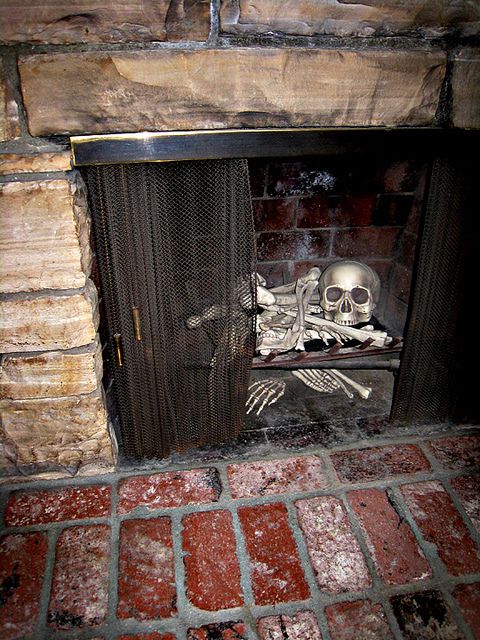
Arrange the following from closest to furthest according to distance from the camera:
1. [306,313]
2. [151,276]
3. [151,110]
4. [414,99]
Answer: [151,110]
[414,99]
[151,276]
[306,313]

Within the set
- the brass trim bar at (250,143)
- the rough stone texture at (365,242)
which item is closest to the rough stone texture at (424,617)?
the brass trim bar at (250,143)

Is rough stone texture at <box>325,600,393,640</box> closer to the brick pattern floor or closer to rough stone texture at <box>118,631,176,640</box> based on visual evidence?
the brick pattern floor

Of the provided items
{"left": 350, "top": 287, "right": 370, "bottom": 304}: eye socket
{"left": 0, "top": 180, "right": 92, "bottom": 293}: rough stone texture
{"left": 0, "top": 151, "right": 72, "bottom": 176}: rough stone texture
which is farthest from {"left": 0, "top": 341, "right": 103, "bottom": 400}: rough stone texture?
{"left": 350, "top": 287, "right": 370, "bottom": 304}: eye socket

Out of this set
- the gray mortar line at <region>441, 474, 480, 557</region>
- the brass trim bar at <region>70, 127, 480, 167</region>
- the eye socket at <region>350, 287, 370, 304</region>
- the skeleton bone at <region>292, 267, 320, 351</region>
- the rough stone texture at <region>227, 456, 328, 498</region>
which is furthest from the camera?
the eye socket at <region>350, 287, 370, 304</region>

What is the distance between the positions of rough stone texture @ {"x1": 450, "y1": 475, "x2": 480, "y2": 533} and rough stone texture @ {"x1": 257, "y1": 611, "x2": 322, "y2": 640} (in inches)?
24.0

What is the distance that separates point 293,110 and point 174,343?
746 millimetres

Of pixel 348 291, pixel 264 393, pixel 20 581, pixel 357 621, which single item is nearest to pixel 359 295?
pixel 348 291

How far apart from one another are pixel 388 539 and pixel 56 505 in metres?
1.03

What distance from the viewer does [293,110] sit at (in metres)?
1.16

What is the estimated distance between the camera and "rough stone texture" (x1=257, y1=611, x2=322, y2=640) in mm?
1148

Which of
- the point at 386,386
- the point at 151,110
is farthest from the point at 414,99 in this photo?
the point at 386,386

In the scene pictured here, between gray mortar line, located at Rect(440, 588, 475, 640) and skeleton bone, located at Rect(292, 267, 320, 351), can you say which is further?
skeleton bone, located at Rect(292, 267, 320, 351)

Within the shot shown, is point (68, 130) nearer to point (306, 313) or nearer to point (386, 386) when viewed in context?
point (306, 313)

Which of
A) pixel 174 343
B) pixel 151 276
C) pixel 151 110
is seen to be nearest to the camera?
pixel 151 110
